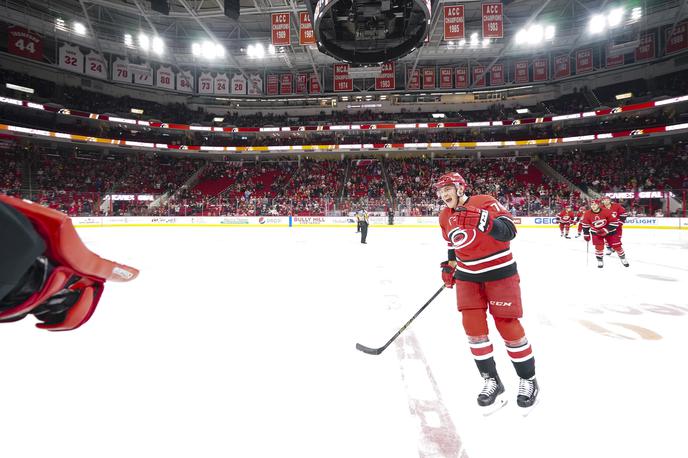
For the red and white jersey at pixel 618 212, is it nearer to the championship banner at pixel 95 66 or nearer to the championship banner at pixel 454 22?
the championship banner at pixel 454 22

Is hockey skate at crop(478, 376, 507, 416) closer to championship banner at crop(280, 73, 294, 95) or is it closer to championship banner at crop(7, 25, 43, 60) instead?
championship banner at crop(280, 73, 294, 95)

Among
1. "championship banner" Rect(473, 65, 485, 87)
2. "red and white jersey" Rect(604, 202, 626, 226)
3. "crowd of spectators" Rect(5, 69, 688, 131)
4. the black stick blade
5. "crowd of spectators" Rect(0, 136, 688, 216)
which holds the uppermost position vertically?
"championship banner" Rect(473, 65, 485, 87)

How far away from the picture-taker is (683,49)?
22.1 m

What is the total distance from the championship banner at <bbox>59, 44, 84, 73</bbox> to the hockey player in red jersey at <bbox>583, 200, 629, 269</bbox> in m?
34.4

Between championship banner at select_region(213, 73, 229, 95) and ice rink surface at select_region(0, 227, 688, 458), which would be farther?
championship banner at select_region(213, 73, 229, 95)

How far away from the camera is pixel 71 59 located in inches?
981

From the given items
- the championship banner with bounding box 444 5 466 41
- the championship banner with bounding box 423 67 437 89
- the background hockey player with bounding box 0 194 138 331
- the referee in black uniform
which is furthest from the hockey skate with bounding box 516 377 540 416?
the championship banner with bounding box 423 67 437 89

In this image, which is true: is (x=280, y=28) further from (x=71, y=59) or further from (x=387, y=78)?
(x=71, y=59)

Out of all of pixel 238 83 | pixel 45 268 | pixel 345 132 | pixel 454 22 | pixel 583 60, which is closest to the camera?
pixel 45 268

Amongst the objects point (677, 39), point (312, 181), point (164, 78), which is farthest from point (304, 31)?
point (677, 39)

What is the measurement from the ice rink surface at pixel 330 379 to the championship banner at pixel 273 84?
1056 inches

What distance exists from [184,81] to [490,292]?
34.3 meters

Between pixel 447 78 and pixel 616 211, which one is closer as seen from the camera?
pixel 616 211

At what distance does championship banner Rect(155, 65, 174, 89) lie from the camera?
2861 cm
